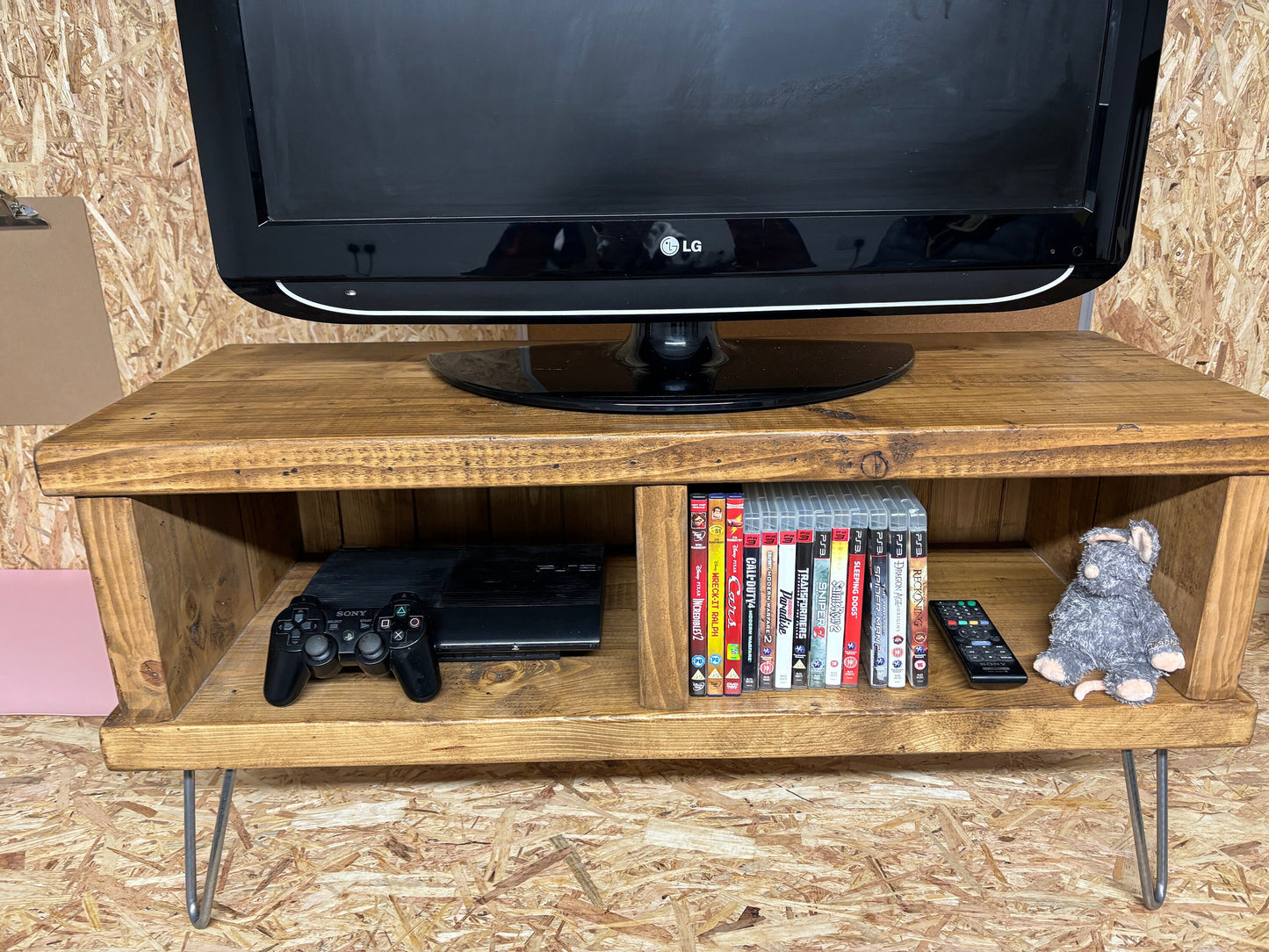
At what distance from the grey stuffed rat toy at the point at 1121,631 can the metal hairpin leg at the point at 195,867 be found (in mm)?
841

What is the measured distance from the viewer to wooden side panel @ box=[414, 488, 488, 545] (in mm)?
1191

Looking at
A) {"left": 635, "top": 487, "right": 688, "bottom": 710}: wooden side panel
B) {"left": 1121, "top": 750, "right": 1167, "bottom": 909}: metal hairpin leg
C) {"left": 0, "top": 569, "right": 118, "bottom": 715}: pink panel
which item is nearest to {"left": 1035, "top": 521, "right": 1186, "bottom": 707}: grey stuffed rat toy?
{"left": 1121, "top": 750, "right": 1167, "bottom": 909}: metal hairpin leg

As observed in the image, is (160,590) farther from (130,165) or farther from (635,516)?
(130,165)

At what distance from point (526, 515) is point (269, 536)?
12.9 inches

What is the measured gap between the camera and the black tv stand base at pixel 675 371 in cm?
80

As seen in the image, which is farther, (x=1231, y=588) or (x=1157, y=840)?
(x=1157, y=840)

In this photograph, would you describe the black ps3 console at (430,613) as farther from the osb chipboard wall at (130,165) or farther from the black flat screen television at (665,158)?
the osb chipboard wall at (130,165)

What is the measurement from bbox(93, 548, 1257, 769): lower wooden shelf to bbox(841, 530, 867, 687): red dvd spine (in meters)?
0.02

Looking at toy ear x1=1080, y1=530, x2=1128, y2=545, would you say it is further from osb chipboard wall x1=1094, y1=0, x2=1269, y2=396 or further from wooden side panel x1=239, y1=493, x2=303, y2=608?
wooden side panel x1=239, y1=493, x2=303, y2=608

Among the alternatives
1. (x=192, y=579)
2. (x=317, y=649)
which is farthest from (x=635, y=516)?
(x=192, y=579)

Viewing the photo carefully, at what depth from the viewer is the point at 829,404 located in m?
0.81

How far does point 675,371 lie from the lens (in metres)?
0.89

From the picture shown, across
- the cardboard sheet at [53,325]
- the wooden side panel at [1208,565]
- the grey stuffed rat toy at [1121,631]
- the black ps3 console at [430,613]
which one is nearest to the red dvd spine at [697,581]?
the black ps3 console at [430,613]

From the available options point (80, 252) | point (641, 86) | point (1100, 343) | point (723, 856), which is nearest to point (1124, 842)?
point (723, 856)
